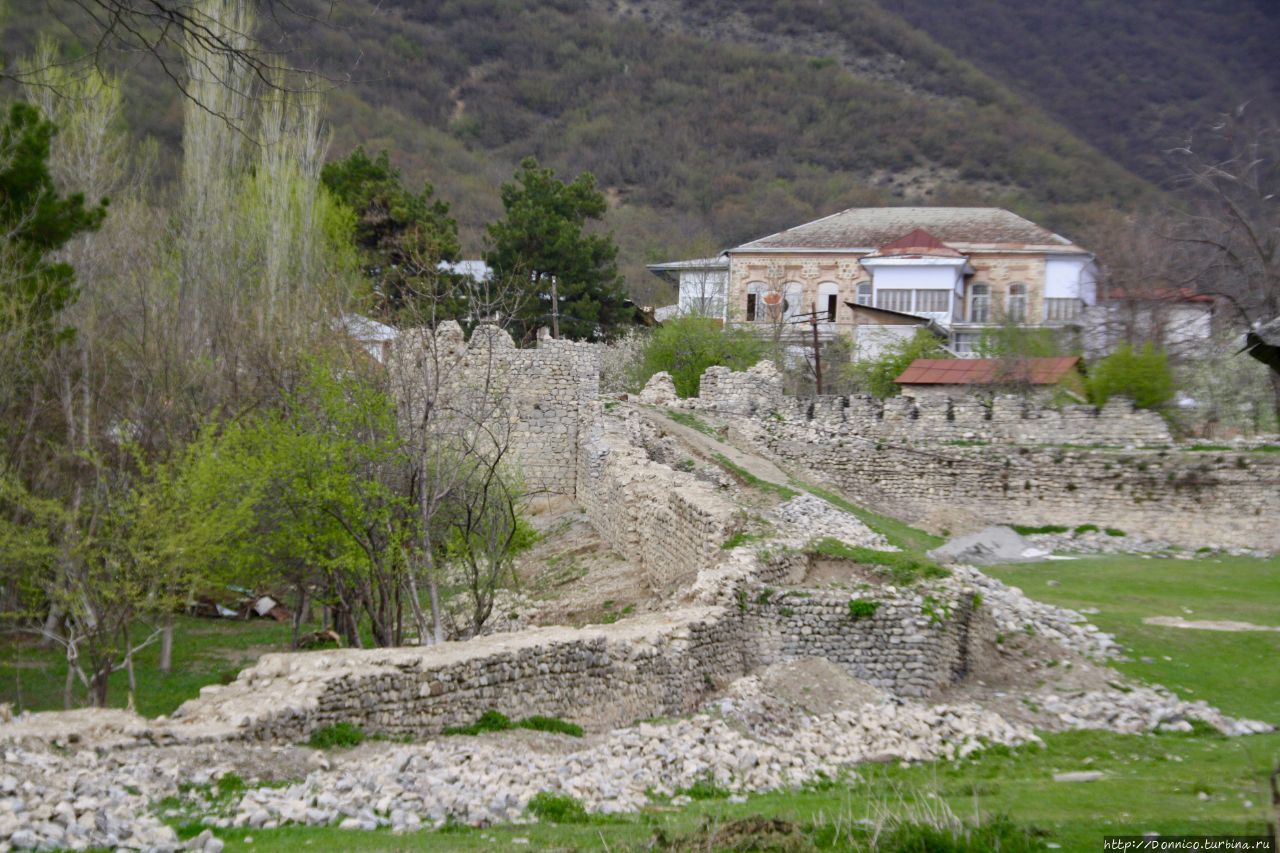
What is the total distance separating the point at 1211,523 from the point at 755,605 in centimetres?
1379

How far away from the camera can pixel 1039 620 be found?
56.3 feet

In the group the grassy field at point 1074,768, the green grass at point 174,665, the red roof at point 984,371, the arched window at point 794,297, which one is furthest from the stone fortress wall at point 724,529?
the arched window at point 794,297

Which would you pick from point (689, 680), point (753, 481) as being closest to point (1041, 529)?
point (753, 481)

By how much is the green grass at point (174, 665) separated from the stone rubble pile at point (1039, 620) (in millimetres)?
9320

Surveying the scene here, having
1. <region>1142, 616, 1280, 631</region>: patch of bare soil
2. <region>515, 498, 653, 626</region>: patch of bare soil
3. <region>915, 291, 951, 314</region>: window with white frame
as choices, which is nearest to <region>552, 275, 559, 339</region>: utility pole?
<region>515, 498, 653, 626</region>: patch of bare soil

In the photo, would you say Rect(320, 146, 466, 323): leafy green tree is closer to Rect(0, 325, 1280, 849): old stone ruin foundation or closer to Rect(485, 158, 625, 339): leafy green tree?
Rect(485, 158, 625, 339): leafy green tree

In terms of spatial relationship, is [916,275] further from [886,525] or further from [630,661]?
[630,661]

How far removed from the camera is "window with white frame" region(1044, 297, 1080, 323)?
172ft

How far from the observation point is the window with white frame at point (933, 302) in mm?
55344

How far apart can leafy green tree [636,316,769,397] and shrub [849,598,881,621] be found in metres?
23.5

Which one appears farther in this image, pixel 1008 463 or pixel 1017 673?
pixel 1008 463

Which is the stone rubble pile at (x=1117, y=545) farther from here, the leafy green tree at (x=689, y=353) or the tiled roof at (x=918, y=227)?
the tiled roof at (x=918, y=227)

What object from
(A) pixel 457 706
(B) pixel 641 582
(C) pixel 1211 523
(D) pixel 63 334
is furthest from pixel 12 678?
(C) pixel 1211 523

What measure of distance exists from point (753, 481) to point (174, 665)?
31.3 ft
